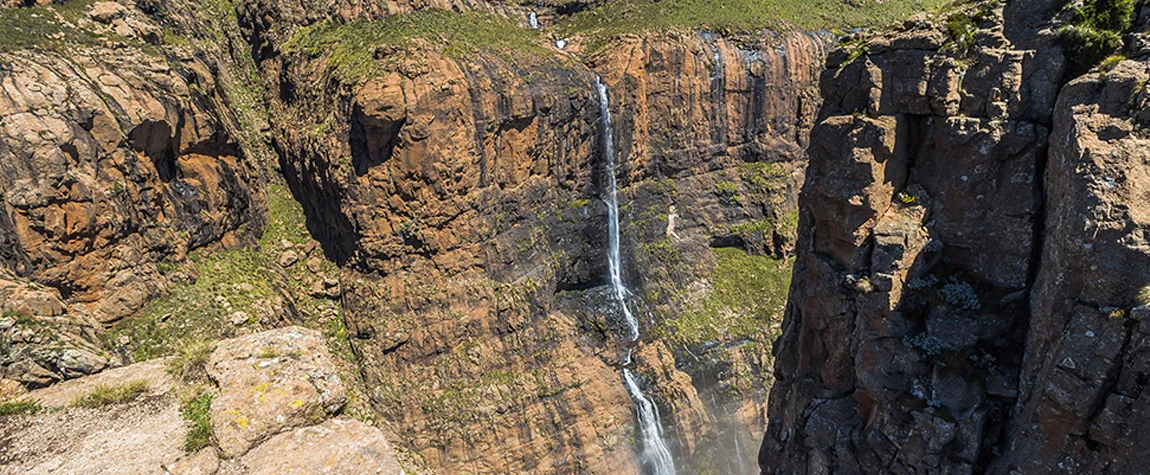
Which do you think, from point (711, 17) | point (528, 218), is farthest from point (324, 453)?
point (711, 17)

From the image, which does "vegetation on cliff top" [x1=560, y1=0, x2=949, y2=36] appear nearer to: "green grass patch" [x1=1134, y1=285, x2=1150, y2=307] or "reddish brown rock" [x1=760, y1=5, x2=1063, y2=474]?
"reddish brown rock" [x1=760, y1=5, x2=1063, y2=474]

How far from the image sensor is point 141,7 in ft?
101

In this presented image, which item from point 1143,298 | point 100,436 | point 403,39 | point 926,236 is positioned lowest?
point 100,436

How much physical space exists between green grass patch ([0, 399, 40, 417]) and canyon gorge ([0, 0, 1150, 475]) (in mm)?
53

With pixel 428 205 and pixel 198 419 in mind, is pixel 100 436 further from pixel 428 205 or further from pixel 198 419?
pixel 428 205

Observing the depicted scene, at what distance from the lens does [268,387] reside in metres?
10.5

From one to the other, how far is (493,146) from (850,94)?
69.3 ft

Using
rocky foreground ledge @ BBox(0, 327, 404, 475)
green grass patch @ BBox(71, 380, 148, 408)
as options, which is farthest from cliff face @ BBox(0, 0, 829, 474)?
rocky foreground ledge @ BBox(0, 327, 404, 475)

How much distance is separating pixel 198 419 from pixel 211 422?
440mm

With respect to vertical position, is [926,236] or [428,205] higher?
[926,236]

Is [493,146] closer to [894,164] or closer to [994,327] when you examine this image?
[894,164]

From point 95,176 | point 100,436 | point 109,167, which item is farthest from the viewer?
point 109,167

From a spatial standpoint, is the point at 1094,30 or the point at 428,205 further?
the point at 428,205

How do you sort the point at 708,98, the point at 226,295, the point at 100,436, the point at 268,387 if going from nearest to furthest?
the point at 100,436
the point at 268,387
the point at 226,295
the point at 708,98
